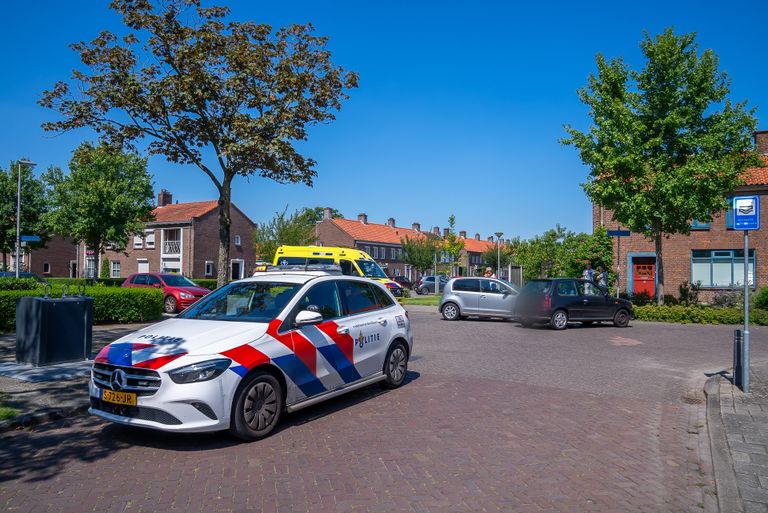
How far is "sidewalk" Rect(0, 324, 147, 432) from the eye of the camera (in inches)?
249

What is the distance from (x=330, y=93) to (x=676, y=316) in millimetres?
14415

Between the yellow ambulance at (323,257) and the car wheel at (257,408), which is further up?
the yellow ambulance at (323,257)

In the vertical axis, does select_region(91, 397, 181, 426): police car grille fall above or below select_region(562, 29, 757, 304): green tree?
below

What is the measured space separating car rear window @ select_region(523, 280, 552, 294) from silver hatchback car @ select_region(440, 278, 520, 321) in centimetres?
87

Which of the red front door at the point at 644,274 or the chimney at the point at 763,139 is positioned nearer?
the red front door at the point at 644,274

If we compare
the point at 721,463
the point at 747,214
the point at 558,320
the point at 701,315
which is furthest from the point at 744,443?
the point at 701,315

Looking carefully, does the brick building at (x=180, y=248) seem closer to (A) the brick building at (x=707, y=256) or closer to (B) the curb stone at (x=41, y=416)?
(A) the brick building at (x=707, y=256)

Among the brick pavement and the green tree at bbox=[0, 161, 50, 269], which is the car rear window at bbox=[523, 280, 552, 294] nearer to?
the brick pavement

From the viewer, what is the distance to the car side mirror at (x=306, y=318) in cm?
603

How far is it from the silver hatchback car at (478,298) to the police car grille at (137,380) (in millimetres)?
14623

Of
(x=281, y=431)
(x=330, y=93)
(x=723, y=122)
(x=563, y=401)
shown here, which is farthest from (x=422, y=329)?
(x=723, y=122)

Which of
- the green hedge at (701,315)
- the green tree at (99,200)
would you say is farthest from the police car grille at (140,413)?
the green tree at (99,200)

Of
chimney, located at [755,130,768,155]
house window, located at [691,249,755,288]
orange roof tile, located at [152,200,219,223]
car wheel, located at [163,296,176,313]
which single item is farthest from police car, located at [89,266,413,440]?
orange roof tile, located at [152,200,219,223]

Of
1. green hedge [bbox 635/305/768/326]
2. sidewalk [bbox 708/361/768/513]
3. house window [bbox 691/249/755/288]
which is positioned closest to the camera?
sidewalk [bbox 708/361/768/513]
